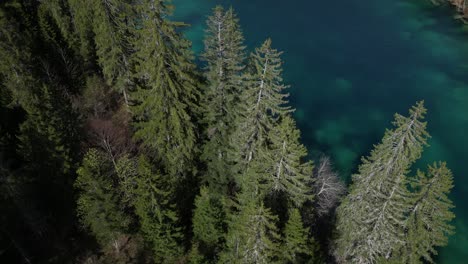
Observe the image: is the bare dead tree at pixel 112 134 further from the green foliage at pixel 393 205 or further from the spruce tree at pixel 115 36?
the green foliage at pixel 393 205

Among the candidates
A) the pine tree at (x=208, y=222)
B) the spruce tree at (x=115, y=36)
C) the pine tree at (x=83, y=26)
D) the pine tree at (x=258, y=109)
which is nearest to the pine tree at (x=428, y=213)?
the pine tree at (x=258, y=109)

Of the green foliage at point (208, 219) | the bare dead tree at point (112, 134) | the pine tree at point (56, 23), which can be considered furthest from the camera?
the pine tree at point (56, 23)

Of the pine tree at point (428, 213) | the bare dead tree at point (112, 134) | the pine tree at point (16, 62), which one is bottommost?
the pine tree at point (428, 213)

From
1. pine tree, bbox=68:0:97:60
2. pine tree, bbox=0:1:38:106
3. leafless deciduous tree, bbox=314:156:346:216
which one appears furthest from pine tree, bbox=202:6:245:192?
pine tree, bbox=68:0:97:60

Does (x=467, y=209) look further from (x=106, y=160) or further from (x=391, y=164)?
(x=106, y=160)

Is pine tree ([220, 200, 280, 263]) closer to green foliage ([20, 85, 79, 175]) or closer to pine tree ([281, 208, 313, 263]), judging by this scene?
pine tree ([281, 208, 313, 263])

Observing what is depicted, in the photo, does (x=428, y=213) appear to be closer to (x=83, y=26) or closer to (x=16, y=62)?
(x=16, y=62)
